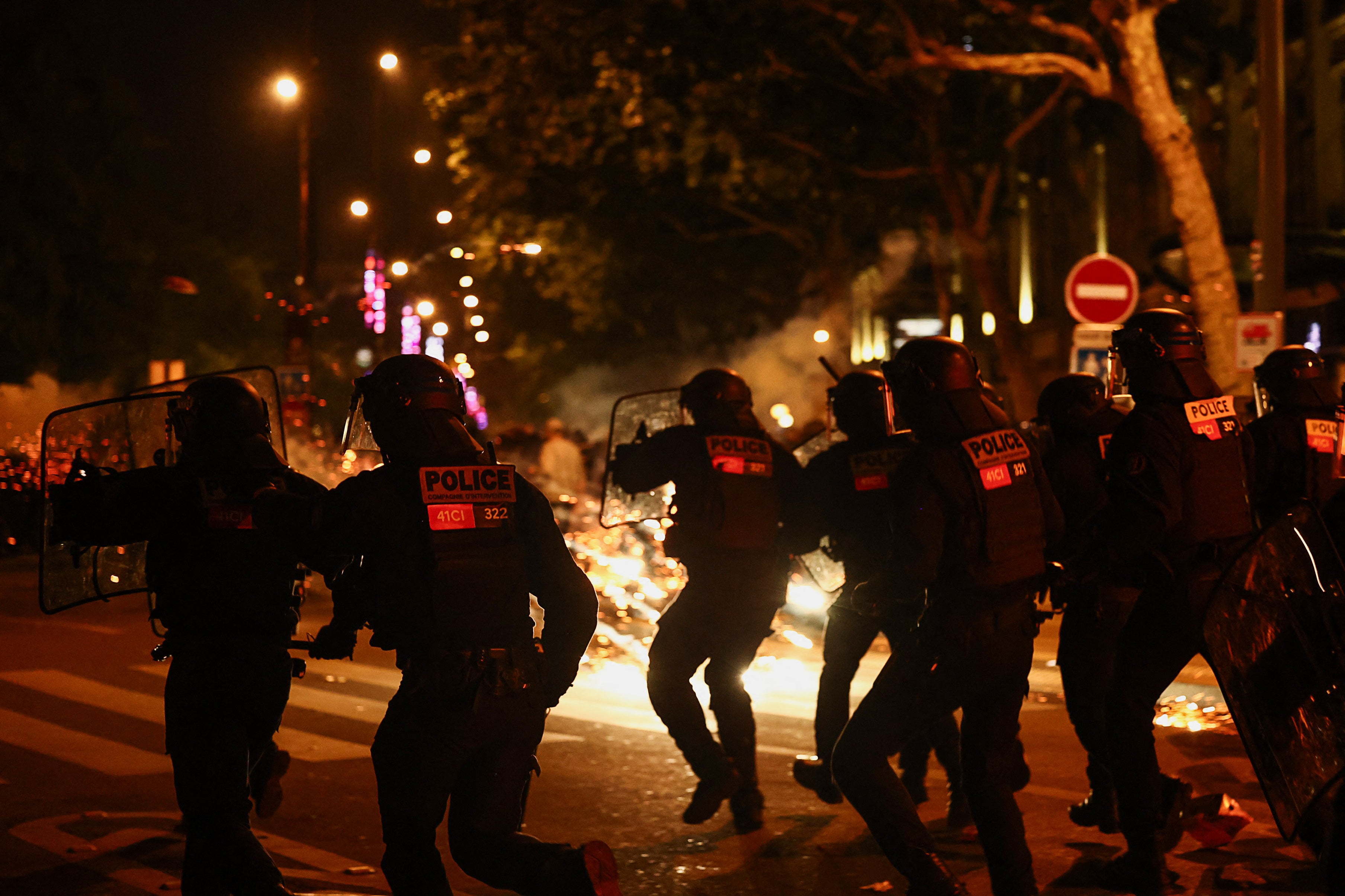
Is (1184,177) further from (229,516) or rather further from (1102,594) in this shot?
(229,516)

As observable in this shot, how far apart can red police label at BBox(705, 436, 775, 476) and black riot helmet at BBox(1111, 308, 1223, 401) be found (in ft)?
4.78

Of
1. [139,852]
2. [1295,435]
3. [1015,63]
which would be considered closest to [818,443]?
[1295,435]

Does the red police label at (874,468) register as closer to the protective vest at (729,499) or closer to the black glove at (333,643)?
the protective vest at (729,499)

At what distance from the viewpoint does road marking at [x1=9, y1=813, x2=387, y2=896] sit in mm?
4996

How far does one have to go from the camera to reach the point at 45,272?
32562 millimetres

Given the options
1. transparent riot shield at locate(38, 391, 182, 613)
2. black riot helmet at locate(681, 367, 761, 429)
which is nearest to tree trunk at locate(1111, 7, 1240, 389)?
black riot helmet at locate(681, 367, 761, 429)

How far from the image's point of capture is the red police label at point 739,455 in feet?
18.5

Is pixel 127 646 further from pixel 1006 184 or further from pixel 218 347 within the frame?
pixel 218 347

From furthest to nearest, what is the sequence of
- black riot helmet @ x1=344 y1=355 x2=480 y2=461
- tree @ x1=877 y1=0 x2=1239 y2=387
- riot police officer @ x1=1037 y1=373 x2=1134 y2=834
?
tree @ x1=877 y1=0 x2=1239 y2=387 < riot police officer @ x1=1037 y1=373 x2=1134 y2=834 < black riot helmet @ x1=344 y1=355 x2=480 y2=461

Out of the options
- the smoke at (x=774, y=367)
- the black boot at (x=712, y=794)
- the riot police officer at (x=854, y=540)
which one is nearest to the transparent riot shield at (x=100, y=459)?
the black boot at (x=712, y=794)

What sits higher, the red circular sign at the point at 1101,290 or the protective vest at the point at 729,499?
the red circular sign at the point at 1101,290

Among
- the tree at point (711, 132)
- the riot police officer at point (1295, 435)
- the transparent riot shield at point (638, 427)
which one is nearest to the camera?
the riot police officer at point (1295, 435)

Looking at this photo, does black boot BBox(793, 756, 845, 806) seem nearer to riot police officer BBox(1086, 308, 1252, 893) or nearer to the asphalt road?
the asphalt road

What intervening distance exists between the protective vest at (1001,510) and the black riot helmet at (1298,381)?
204cm
